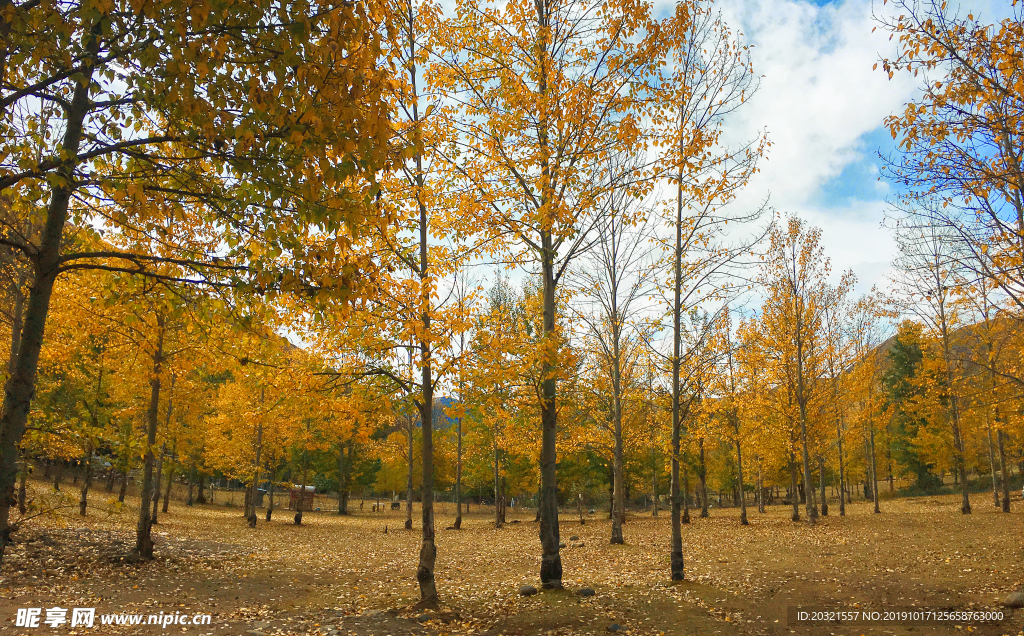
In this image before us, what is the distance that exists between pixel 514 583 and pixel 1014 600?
7.26m

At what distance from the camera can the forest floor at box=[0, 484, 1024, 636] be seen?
7.13 meters

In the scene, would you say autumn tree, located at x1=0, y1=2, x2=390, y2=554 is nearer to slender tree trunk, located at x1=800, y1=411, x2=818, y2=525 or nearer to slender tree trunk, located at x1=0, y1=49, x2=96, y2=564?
slender tree trunk, located at x1=0, y1=49, x2=96, y2=564

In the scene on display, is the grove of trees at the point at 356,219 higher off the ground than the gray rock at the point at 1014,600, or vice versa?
the grove of trees at the point at 356,219

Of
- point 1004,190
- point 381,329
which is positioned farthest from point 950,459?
point 381,329

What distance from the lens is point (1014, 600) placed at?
7047 mm

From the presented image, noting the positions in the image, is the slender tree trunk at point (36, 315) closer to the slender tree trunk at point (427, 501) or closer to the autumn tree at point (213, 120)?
the autumn tree at point (213, 120)

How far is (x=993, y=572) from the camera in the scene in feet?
29.9

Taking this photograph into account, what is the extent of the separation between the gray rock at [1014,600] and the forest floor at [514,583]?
0.65ft

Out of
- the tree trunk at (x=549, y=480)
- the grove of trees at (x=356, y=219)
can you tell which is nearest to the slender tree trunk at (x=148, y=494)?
the grove of trees at (x=356, y=219)

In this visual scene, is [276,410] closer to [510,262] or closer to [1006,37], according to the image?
[510,262]

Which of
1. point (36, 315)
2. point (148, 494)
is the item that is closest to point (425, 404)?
point (36, 315)

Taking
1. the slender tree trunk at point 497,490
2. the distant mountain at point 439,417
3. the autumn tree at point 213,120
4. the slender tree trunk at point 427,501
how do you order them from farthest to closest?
the slender tree trunk at point 497,490 < the slender tree trunk at point 427,501 < the distant mountain at point 439,417 < the autumn tree at point 213,120

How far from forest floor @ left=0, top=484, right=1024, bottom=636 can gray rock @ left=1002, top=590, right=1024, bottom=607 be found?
20 cm

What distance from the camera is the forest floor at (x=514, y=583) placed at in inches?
281
